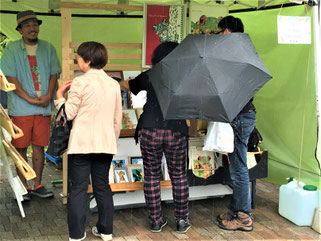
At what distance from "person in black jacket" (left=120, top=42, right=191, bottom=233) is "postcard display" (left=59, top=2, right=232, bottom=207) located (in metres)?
0.44

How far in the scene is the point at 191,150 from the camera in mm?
4375

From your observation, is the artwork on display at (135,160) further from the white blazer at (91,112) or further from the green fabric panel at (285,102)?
the green fabric panel at (285,102)

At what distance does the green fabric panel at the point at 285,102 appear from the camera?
4809 mm

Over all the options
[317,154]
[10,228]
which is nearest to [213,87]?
[317,154]

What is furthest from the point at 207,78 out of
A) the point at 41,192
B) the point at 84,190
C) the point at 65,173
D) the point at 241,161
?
the point at 41,192

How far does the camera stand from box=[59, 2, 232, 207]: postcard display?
4.23 meters

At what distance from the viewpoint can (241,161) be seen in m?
3.93

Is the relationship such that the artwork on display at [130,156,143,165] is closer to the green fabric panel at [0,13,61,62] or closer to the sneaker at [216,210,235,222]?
the sneaker at [216,210,235,222]

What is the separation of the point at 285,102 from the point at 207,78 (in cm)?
228

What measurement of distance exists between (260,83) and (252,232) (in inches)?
56.3

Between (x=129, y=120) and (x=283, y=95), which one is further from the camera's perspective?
(x=283, y=95)

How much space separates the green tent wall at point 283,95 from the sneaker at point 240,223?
3.46 feet

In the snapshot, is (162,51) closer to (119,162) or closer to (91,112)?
(91,112)

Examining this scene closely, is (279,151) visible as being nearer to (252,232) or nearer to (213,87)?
(252,232)
